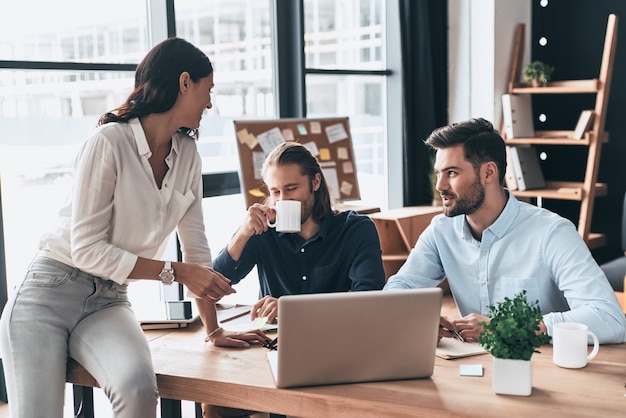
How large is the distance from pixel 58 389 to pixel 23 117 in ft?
6.27

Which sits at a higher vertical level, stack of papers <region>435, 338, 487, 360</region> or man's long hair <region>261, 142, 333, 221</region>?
man's long hair <region>261, 142, 333, 221</region>

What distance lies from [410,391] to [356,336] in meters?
0.16

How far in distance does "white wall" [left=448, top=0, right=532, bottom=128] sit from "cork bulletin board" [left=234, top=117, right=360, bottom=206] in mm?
1215

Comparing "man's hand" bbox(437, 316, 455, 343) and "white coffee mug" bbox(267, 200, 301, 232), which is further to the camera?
"white coffee mug" bbox(267, 200, 301, 232)

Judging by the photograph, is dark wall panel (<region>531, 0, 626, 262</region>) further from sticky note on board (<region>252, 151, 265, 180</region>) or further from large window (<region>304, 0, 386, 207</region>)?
sticky note on board (<region>252, 151, 265, 180</region>)

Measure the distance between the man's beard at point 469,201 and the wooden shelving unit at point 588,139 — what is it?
9.13ft

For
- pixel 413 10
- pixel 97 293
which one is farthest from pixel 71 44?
pixel 413 10

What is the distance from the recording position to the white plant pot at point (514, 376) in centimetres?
156

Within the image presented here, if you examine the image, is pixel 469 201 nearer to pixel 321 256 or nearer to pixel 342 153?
pixel 321 256

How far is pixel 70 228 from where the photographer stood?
200cm

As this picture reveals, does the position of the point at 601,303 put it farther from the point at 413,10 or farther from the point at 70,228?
the point at 413,10

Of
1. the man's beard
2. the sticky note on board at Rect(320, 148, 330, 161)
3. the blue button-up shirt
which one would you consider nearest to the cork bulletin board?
the sticky note on board at Rect(320, 148, 330, 161)

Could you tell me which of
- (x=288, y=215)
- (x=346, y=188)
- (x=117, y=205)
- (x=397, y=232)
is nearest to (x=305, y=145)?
(x=346, y=188)

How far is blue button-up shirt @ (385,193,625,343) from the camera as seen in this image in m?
1.94
